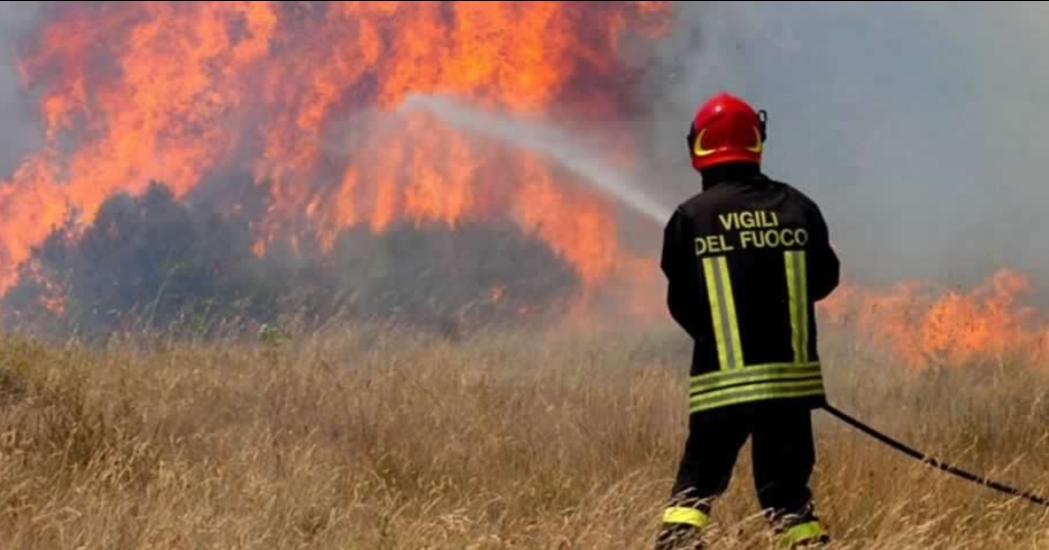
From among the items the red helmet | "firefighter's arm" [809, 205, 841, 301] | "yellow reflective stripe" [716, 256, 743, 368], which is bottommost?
"yellow reflective stripe" [716, 256, 743, 368]

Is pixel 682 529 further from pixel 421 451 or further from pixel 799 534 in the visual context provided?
pixel 421 451

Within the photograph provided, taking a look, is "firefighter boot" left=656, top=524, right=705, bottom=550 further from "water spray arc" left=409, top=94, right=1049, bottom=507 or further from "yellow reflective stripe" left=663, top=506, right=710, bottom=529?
"water spray arc" left=409, top=94, right=1049, bottom=507

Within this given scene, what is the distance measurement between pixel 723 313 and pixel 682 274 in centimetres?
23

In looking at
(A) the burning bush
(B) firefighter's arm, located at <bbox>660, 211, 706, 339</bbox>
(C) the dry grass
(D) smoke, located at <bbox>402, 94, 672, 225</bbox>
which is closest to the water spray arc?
(D) smoke, located at <bbox>402, 94, 672, 225</bbox>

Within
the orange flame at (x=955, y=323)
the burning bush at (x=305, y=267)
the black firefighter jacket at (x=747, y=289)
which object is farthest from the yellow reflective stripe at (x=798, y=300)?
the burning bush at (x=305, y=267)

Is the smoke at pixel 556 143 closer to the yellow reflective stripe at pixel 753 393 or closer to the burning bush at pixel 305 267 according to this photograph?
the burning bush at pixel 305 267

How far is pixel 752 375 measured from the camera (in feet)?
13.8


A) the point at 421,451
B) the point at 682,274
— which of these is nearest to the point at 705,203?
the point at 682,274

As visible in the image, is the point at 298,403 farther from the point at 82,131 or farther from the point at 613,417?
the point at 82,131

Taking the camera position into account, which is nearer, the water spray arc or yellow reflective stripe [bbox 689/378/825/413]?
yellow reflective stripe [bbox 689/378/825/413]

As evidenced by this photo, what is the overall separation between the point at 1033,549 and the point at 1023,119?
9553 mm

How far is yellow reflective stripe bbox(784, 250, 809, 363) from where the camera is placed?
4289mm

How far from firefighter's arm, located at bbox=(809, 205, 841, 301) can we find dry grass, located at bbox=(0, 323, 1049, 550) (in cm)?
96

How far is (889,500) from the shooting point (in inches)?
205
